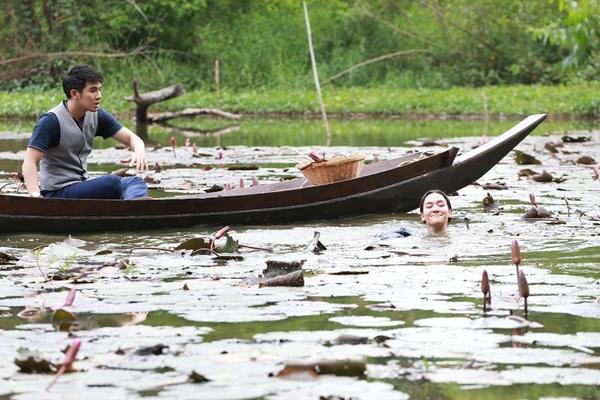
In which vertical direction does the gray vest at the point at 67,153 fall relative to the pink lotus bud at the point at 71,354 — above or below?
above

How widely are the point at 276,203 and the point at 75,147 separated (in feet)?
4.81

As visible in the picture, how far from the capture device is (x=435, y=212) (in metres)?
8.93

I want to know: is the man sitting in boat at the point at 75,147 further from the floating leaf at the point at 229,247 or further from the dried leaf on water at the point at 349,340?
the dried leaf on water at the point at 349,340

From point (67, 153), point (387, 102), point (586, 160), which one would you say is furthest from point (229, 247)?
point (387, 102)

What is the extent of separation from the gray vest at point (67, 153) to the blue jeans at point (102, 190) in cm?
5

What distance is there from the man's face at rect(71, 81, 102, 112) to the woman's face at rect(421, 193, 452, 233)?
2358 mm

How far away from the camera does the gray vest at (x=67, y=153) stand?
9.23m

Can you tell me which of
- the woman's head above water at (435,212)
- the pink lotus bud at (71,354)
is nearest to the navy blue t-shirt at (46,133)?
the woman's head above water at (435,212)

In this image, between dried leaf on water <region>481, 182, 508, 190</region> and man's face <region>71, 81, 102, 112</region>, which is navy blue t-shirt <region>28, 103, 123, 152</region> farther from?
dried leaf on water <region>481, 182, 508, 190</region>

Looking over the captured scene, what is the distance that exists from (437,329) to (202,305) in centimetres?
117

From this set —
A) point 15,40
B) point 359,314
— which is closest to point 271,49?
point 15,40

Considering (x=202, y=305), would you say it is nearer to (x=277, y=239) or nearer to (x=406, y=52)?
(x=277, y=239)

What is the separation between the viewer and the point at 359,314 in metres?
5.65

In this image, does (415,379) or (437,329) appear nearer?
(415,379)
